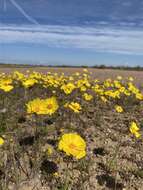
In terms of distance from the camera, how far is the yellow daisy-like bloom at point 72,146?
3.41 m

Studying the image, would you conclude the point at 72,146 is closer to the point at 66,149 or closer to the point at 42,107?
the point at 66,149

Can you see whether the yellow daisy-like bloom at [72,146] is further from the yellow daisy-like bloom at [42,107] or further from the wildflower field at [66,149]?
the yellow daisy-like bloom at [42,107]

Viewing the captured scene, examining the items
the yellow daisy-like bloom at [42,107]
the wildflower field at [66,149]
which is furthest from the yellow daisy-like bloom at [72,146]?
the yellow daisy-like bloom at [42,107]

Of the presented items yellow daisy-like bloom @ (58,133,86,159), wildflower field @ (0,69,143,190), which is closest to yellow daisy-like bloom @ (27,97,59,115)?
wildflower field @ (0,69,143,190)

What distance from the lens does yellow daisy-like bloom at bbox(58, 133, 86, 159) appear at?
11.2 feet

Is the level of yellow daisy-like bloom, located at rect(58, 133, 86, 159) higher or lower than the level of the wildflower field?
higher

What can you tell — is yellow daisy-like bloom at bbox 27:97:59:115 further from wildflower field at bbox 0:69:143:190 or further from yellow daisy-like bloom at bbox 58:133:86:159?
yellow daisy-like bloom at bbox 58:133:86:159

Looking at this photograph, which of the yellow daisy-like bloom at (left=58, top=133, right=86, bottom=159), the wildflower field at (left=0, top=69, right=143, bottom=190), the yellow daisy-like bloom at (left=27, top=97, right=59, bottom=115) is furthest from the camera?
the wildflower field at (left=0, top=69, right=143, bottom=190)

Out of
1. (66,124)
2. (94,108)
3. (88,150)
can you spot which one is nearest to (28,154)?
(88,150)

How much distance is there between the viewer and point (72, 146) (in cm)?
354

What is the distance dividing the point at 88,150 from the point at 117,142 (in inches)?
27.4

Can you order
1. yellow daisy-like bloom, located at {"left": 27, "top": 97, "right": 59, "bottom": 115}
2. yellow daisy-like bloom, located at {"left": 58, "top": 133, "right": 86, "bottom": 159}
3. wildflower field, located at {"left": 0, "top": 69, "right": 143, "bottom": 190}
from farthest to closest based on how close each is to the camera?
1. wildflower field, located at {"left": 0, "top": 69, "right": 143, "bottom": 190}
2. yellow daisy-like bloom, located at {"left": 27, "top": 97, "right": 59, "bottom": 115}
3. yellow daisy-like bloom, located at {"left": 58, "top": 133, "right": 86, "bottom": 159}

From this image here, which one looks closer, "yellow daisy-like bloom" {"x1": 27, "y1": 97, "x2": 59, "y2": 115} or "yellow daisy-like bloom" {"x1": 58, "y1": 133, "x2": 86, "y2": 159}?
"yellow daisy-like bloom" {"x1": 58, "y1": 133, "x2": 86, "y2": 159}

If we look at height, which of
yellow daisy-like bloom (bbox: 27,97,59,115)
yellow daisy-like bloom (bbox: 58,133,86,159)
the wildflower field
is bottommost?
the wildflower field
